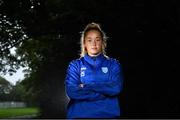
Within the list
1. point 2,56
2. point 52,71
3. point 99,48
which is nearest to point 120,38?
point 52,71

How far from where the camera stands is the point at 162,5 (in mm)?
16875

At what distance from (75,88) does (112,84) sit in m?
0.17

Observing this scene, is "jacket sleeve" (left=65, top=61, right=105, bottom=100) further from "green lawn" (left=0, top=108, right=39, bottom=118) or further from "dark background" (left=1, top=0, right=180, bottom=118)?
"green lawn" (left=0, top=108, right=39, bottom=118)

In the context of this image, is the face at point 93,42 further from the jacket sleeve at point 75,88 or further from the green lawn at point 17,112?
the green lawn at point 17,112

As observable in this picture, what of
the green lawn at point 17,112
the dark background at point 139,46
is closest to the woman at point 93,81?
the dark background at point 139,46

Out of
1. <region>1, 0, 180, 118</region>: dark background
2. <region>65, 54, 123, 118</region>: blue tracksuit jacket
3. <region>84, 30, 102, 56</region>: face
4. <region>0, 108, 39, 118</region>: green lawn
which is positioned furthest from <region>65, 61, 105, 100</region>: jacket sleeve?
<region>0, 108, 39, 118</region>: green lawn

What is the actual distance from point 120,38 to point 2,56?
11336 mm

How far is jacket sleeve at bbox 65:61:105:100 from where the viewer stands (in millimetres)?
1938

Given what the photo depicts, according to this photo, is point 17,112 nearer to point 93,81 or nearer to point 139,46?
point 139,46

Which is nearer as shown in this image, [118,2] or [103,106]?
[103,106]

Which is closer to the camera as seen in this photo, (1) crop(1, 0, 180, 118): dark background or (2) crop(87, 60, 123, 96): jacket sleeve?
(2) crop(87, 60, 123, 96): jacket sleeve

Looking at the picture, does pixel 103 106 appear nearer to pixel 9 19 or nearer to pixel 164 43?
pixel 164 43

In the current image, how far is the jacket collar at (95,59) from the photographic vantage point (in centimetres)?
192

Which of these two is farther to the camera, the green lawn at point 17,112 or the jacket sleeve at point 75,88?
the green lawn at point 17,112
